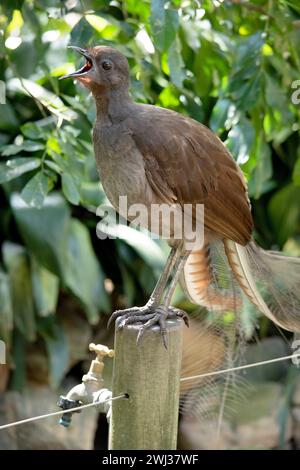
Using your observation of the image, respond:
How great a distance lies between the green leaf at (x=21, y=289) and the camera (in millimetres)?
4645

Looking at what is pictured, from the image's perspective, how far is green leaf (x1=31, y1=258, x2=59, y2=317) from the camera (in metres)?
4.62

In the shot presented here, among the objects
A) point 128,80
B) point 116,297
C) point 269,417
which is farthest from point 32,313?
point 128,80

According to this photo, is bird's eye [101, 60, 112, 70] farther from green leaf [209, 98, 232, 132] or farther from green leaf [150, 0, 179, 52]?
green leaf [209, 98, 232, 132]

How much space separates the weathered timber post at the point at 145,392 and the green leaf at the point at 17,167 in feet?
2.66

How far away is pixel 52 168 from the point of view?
297cm

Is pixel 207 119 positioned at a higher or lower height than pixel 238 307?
higher

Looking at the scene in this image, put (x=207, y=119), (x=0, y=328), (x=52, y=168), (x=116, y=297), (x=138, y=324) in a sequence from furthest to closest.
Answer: (x=116, y=297) → (x=0, y=328) → (x=207, y=119) → (x=52, y=168) → (x=138, y=324)

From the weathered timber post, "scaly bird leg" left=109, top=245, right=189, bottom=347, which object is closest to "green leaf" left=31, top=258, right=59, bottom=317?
"scaly bird leg" left=109, top=245, right=189, bottom=347

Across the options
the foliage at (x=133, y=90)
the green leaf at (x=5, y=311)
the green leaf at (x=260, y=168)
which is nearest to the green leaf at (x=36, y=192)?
the foliage at (x=133, y=90)

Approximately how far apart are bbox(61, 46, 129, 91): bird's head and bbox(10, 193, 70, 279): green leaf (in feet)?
6.75

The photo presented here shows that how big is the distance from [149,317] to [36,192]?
601mm

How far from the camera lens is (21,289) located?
468 cm

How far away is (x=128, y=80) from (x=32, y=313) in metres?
2.26

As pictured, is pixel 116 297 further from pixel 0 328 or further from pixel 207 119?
pixel 207 119
